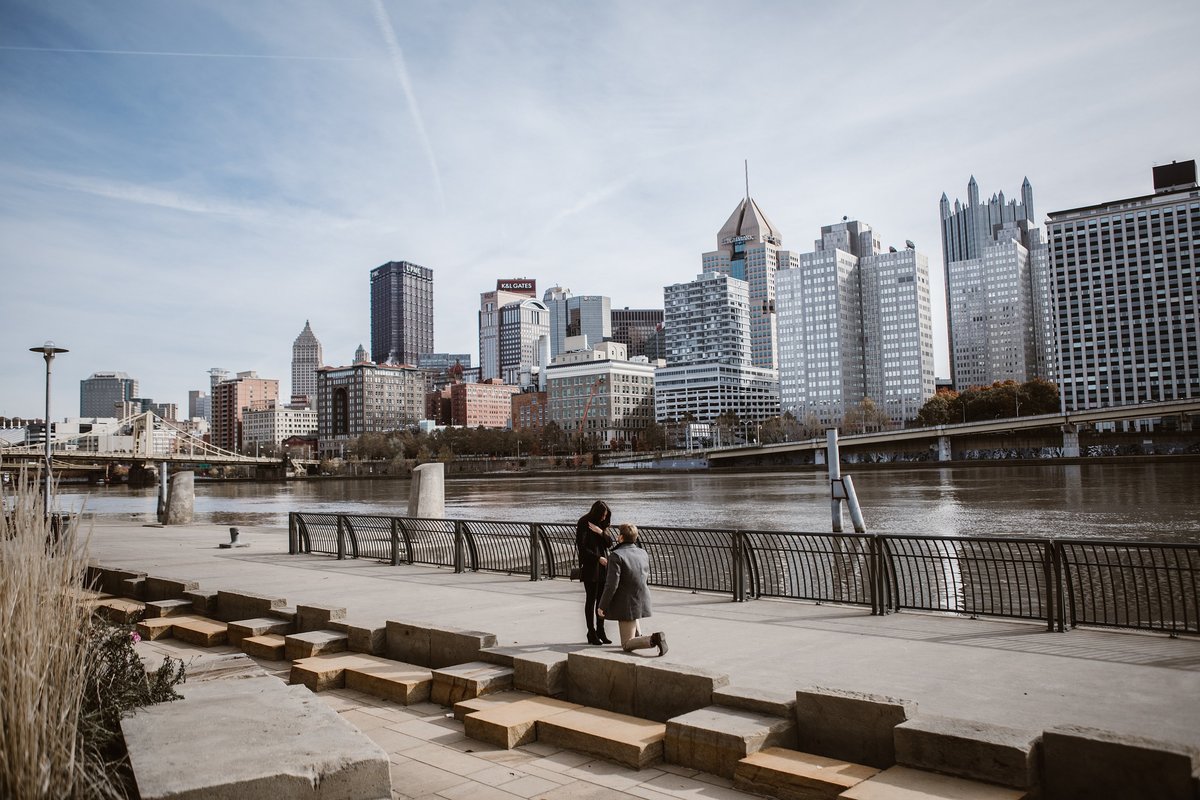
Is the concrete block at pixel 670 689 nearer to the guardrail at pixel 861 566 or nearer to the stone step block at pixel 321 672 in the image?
the stone step block at pixel 321 672

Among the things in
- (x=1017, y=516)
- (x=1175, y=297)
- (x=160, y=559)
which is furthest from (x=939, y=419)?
(x=160, y=559)

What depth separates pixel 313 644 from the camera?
1030 centimetres

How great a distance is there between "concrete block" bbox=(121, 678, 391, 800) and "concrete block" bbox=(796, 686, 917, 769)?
10.7 ft

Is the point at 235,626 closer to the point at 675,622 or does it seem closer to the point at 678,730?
the point at 675,622

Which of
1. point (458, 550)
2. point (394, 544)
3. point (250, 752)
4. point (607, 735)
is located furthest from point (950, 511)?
point (250, 752)

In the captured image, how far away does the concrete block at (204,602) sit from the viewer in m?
13.5

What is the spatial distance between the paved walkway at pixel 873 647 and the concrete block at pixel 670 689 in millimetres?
797

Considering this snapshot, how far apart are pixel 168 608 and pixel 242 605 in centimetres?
160

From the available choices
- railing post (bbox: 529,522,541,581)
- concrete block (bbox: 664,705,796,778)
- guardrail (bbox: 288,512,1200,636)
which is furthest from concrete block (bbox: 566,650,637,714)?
railing post (bbox: 529,522,541,581)

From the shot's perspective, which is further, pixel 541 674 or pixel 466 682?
pixel 466 682

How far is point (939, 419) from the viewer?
157375mm

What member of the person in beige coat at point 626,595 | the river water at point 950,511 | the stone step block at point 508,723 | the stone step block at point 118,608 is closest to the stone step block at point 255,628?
the stone step block at point 118,608

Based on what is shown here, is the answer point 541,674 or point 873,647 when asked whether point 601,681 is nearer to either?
point 541,674

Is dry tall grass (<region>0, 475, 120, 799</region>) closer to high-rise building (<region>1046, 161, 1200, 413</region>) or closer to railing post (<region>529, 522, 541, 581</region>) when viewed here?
railing post (<region>529, 522, 541, 581</region>)
